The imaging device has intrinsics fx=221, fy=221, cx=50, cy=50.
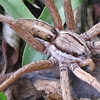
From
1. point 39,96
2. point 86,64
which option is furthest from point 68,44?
point 39,96

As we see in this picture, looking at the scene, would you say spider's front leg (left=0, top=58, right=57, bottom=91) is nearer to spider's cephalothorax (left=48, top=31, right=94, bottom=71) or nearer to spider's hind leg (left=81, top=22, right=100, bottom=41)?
spider's cephalothorax (left=48, top=31, right=94, bottom=71)

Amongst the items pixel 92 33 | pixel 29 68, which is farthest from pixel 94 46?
pixel 29 68

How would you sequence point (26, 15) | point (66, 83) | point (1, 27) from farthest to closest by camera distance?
point (1, 27), point (26, 15), point (66, 83)

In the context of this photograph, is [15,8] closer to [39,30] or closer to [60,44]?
[39,30]

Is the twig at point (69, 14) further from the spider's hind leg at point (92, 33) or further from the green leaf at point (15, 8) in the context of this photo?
the green leaf at point (15, 8)

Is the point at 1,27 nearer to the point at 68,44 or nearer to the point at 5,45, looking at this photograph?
the point at 5,45

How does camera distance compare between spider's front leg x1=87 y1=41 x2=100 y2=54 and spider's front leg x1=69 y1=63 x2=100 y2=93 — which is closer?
spider's front leg x1=69 y1=63 x2=100 y2=93

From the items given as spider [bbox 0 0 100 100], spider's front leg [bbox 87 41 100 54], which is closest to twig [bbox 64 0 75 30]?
spider [bbox 0 0 100 100]
